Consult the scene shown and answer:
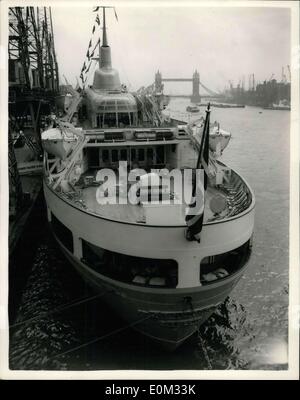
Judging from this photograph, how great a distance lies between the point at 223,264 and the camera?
14312 mm

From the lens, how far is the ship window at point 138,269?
12.8m

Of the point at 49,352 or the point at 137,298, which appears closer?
the point at 137,298

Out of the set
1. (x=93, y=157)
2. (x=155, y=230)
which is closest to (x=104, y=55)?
(x=93, y=157)

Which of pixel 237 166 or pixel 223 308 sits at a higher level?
pixel 237 166

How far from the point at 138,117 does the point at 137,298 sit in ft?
48.4

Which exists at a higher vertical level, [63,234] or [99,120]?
[99,120]

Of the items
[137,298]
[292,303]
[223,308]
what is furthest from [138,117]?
[292,303]

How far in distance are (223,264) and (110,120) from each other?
11853 mm

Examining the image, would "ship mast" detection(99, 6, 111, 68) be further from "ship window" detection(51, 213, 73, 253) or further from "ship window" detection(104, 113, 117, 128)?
"ship window" detection(51, 213, 73, 253)

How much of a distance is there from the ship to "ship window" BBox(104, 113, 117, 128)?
9.67 ft

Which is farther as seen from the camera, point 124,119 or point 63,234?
point 124,119

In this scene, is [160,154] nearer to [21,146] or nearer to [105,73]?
[105,73]
